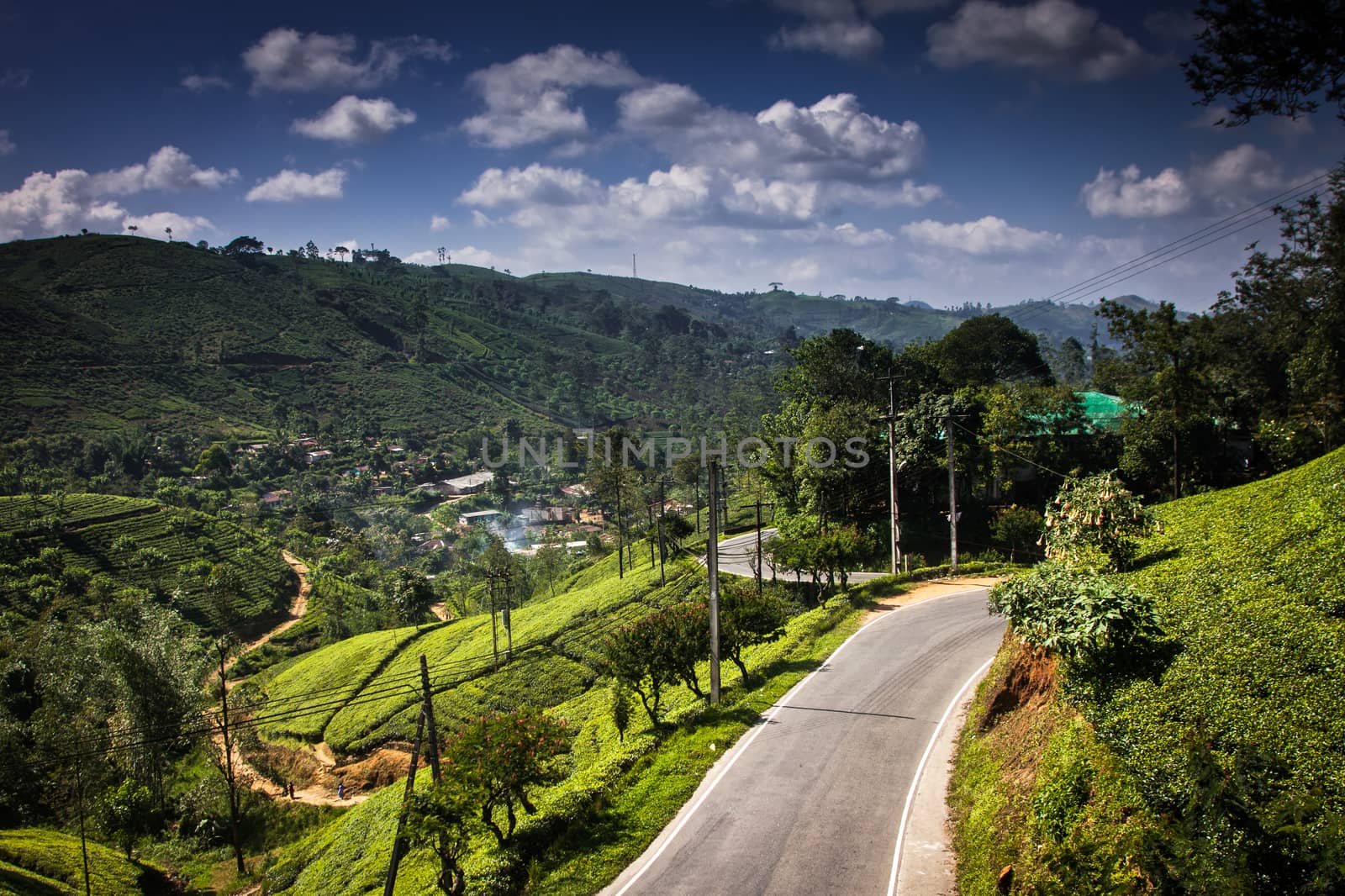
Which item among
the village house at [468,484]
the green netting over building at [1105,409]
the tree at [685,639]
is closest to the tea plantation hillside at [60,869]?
the tree at [685,639]

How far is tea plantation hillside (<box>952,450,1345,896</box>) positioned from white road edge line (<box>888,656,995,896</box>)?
976 millimetres

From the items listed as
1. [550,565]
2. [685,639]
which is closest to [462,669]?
[550,565]

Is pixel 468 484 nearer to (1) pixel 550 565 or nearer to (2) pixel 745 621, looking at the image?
(1) pixel 550 565

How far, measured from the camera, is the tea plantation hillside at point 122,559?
67.7 meters

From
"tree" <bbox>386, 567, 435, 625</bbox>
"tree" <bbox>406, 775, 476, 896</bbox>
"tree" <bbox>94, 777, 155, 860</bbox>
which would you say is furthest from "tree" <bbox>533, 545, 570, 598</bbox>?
"tree" <bbox>406, 775, 476, 896</bbox>

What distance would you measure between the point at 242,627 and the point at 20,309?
416ft

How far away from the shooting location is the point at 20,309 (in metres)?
146

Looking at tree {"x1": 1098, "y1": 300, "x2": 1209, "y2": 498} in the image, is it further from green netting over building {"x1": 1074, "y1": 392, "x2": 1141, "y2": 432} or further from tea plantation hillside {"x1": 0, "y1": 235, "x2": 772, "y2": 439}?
tea plantation hillside {"x1": 0, "y1": 235, "x2": 772, "y2": 439}

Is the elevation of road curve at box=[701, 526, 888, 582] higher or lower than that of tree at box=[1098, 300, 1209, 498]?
lower

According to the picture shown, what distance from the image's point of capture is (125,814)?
113 ft

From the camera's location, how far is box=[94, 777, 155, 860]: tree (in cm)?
3422

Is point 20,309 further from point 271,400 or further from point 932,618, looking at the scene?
point 932,618

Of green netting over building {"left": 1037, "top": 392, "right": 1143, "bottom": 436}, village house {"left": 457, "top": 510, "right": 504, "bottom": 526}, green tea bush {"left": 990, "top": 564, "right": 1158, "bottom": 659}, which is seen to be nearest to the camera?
green tea bush {"left": 990, "top": 564, "right": 1158, "bottom": 659}

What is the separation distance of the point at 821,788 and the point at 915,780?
2160mm
